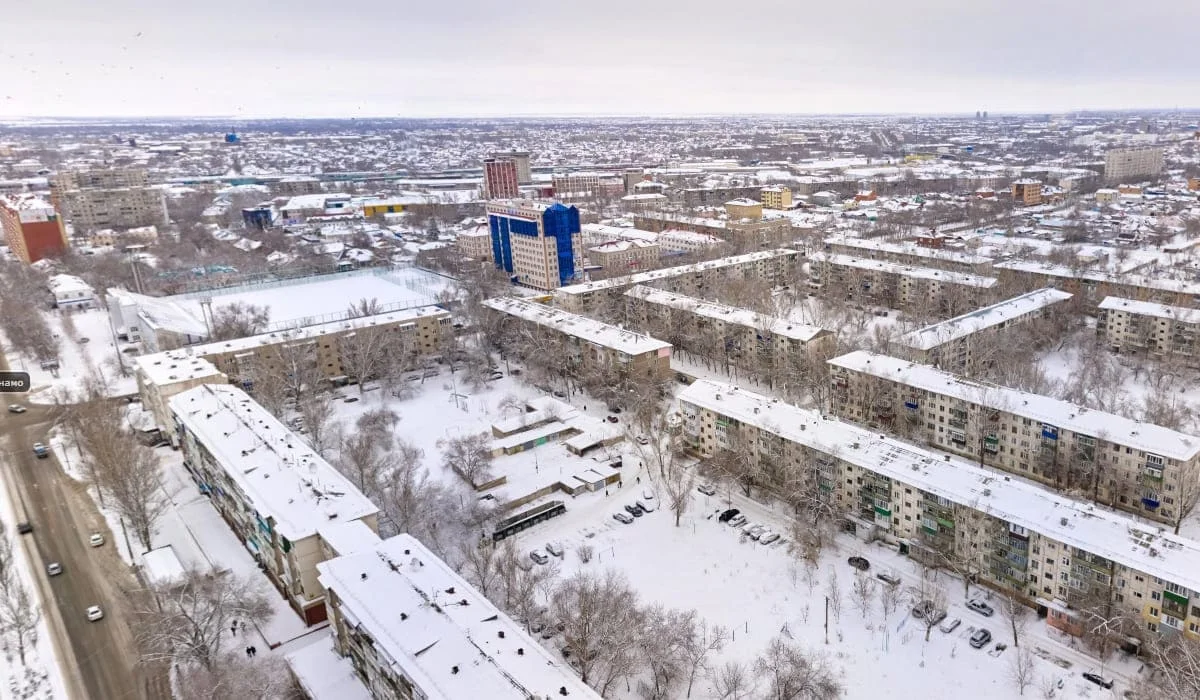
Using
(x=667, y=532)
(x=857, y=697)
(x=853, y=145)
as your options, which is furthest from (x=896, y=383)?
(x=853, y=145)

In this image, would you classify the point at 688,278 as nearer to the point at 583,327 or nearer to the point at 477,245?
the point at 583,327

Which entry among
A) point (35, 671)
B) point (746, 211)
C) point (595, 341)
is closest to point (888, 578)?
point (595, 341)

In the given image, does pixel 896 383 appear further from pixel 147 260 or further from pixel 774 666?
pixel 147 260

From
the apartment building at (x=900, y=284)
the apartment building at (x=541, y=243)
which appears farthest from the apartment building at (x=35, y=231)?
the apartment building at (x=900, y=284)

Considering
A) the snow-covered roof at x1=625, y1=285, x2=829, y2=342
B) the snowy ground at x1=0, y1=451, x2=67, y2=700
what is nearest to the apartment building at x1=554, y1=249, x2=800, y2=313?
the snow-covered roof at x1=625, y1=285, x2=829, y2=342

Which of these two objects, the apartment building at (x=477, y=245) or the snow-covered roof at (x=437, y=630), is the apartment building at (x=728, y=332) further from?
the apartment building at (x=477, y=245)

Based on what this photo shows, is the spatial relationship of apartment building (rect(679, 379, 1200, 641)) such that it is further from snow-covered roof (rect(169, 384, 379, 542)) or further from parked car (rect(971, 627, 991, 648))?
snow-covered roof (rect(169, 384, 379, 542))
